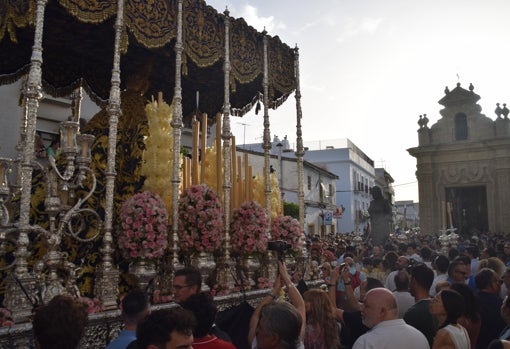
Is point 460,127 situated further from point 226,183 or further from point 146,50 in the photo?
point 146,50

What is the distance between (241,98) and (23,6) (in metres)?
5.36

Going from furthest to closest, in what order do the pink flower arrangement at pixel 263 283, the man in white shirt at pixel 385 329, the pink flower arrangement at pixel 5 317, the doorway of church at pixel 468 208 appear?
the doorway of church at pixel 468 208, the pink flower arrangement at pixel 263 283, the pink flower arrangement at pixel 5 317, the man in white shirt at pixel 385 329

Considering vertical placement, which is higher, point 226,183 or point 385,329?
point 226,183

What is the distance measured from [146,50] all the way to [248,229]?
354 centimetres

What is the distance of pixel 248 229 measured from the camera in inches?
306

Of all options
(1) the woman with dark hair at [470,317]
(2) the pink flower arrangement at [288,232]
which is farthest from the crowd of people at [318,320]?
(2) the pink flower arrangement at [288,232]

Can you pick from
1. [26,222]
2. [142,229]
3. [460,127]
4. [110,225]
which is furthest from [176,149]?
[460,127]

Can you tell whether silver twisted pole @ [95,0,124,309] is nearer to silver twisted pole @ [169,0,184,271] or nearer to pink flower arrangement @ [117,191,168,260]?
pink flower arrangement @ [117,191,168,260]

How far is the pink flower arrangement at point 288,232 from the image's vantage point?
343 inches

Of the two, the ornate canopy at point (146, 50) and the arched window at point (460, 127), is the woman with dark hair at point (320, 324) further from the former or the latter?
the arched window at point (460, 127)

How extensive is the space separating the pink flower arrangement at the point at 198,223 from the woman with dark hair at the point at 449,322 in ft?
12.4

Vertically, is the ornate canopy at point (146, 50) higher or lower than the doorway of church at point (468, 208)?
higher

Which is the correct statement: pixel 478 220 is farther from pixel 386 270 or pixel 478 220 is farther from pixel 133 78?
pixel 133 78

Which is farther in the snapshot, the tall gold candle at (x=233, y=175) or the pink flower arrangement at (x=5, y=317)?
the tall gold candle at (x=233, y=175)
